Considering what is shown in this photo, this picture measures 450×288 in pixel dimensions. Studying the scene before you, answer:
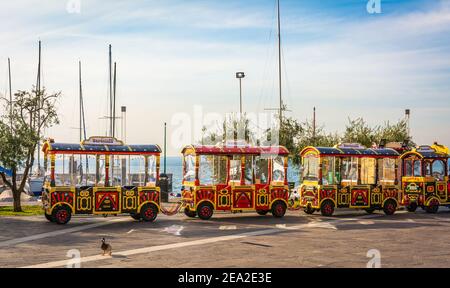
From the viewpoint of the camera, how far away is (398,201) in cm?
2894

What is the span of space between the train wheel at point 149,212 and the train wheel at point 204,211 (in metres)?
1.87

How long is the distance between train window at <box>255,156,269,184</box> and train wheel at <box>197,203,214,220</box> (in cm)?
242

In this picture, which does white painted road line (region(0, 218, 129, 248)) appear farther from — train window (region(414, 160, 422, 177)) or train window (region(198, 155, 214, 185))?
train window (region(414, 160, 422, 177))

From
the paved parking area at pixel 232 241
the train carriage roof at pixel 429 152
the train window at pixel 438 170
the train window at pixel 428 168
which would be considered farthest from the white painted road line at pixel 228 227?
the train window at pixel 438 170

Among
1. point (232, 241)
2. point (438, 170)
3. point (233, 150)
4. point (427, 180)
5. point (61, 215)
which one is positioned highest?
point (233, 150)

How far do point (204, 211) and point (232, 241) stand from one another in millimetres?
6775

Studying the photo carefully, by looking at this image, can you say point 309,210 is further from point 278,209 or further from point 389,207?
point 389,207

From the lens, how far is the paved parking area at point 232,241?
15.1m

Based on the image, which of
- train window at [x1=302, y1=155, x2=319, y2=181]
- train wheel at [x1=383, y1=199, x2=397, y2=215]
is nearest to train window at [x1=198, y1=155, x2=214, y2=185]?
train window at [x1=302, y1=155, x2=319, y2=181]

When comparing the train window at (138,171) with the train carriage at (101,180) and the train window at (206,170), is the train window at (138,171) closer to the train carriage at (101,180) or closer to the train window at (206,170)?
the train carriage at (101,180)

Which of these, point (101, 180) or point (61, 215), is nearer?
point (61, 215)

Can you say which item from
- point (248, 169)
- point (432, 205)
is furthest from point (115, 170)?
point (432, 205)

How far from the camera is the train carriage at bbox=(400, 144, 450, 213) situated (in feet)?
97.6

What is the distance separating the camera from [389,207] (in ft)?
92.9
